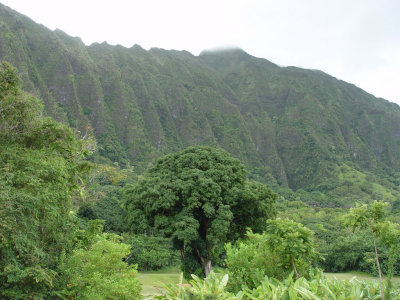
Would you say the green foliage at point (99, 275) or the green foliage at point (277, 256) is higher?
the green foliage at point (277, 256)

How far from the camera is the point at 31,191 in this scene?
638 centimetres

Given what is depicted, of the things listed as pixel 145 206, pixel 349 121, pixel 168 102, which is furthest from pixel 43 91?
pixel 349 121

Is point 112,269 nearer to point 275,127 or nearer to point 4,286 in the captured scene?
point 4,286

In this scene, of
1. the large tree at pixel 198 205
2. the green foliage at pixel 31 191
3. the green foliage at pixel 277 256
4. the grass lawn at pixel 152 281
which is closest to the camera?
the green foliage at pixel 277 256

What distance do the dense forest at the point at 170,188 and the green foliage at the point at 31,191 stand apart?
0.03 meters

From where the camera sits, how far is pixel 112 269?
252 inches

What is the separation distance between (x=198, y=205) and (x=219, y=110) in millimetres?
143069

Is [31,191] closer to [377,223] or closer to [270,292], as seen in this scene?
[270,292]

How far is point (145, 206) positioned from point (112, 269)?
19.2 feet

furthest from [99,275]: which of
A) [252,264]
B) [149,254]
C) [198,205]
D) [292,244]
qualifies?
[149,254]

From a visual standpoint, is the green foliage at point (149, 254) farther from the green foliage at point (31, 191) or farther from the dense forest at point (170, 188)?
the green foliage at point (31, 191)

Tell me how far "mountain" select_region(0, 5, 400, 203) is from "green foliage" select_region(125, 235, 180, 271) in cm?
6788

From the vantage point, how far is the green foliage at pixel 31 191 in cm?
569

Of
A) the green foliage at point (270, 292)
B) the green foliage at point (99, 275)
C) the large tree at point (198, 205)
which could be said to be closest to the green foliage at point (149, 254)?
the large tree at point (198, 205)
